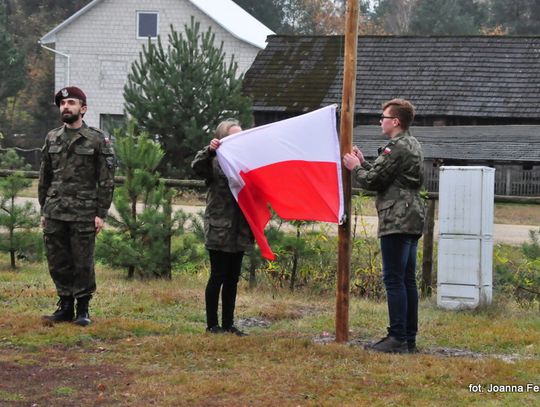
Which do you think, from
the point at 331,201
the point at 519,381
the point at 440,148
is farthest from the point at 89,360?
the point at 440,148

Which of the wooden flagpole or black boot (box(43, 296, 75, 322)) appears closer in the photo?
the wooden flagpole

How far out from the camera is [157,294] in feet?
34.1

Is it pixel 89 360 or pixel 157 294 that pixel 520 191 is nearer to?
pixel 157 294

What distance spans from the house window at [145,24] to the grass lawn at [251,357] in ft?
111

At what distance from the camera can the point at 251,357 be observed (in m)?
7.53

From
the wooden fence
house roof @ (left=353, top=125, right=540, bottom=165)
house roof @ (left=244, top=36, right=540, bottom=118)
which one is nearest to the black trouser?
house roof @ (left=353, top=125, right=540, bottom=165)

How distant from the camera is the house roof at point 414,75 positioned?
34.3 meters

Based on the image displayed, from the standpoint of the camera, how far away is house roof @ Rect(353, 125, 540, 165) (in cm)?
2962

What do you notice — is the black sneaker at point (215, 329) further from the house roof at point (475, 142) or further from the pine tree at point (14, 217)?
the house roof at point (475, 142)

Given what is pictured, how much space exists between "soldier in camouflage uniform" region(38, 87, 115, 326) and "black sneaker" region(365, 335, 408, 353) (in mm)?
2462

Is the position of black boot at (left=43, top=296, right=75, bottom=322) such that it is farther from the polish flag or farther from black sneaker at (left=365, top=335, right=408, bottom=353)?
black sneaker at (left=365, top=335, right=408, bottom=353)

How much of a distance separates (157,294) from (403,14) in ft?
210

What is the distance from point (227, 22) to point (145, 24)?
352 centimetres

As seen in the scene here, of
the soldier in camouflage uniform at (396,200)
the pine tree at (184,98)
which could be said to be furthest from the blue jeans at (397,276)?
the pine tree at (184,98)
